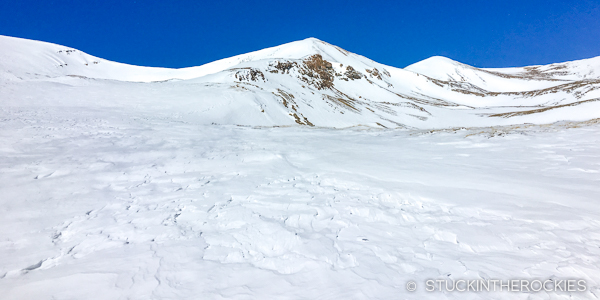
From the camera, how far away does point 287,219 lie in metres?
4.73

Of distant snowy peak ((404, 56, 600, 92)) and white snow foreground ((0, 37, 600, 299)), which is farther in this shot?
distant snowy peak ((404, 56, 600, 92))

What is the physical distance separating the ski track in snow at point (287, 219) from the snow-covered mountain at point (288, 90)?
13003 millimetres

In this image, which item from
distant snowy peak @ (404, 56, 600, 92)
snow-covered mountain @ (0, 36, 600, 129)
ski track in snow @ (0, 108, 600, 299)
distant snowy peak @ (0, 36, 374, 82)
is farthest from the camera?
distant snowy peak @ (404, 56, 600, 92)

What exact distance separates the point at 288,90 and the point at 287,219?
35033 millimetres

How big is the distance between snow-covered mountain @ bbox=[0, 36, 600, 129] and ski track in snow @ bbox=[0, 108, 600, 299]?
42.7 feet

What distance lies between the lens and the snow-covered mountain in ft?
69.5

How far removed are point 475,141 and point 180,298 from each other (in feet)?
34.9

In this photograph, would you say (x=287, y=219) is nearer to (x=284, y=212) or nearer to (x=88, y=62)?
(x=284, y=212)

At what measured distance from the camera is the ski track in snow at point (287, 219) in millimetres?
3189

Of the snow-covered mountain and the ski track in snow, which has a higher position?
the snow-covered mountain

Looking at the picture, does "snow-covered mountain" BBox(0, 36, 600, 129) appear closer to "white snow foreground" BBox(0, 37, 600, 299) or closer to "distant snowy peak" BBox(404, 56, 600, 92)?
"distant snowy peak" BBox(404, 56, 600, 92)

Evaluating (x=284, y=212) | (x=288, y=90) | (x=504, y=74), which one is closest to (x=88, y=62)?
(x=288, y=90)

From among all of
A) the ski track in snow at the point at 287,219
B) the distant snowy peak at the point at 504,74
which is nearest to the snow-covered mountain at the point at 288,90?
the distant snowy peak at the point at 504,74

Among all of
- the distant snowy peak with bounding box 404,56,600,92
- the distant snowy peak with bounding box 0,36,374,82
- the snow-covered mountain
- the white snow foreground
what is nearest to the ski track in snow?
the white snow foreground
